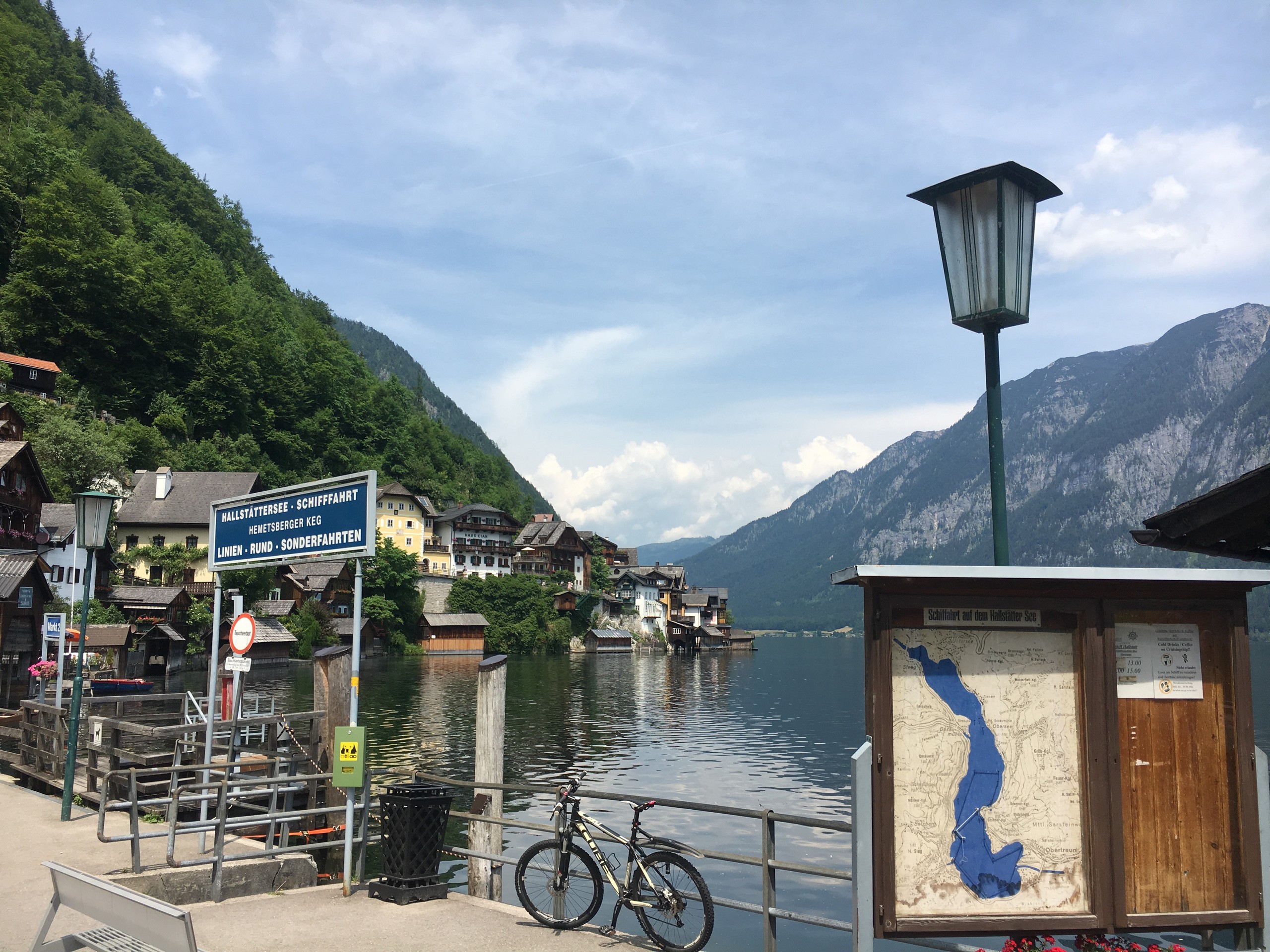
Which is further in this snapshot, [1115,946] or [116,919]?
[116,919]

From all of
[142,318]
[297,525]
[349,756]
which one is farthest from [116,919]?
[142,318]

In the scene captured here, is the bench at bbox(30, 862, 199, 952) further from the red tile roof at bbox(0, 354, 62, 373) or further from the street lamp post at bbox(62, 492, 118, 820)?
the red tile roof at bbox(0, 354, 62, 373)

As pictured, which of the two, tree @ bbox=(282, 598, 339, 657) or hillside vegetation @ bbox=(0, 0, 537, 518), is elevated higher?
hillside vegetation @ bbox=(0, 0, 537, 518)

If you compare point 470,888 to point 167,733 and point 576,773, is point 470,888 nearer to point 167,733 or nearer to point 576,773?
point 167,733

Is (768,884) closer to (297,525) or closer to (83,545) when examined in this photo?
(297,525)

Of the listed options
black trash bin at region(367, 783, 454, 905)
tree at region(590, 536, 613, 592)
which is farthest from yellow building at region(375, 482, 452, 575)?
black trash bin at region(367, 783, 454, 905)

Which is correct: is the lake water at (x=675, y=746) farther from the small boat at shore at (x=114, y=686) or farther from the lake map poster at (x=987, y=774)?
the lake map poster at (x=987, y=774)

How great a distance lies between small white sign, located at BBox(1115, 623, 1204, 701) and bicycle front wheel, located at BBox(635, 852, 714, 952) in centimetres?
427

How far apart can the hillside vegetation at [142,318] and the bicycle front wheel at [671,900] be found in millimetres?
65832

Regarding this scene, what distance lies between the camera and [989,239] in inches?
243

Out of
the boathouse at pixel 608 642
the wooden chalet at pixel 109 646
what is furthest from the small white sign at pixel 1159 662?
the boathouse at pixel 608 642

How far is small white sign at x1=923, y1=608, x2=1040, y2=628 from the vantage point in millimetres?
6062

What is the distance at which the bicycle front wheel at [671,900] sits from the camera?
344 inches

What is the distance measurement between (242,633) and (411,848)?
727cm
